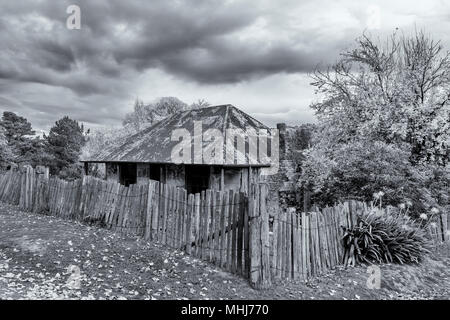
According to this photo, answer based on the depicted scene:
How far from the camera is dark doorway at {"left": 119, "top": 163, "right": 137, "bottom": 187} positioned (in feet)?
53.8

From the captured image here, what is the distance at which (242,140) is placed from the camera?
1425 centimetres

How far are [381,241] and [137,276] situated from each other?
5.66 meters

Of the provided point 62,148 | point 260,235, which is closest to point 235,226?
point 260,235

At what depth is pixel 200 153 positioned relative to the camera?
13.2 meters

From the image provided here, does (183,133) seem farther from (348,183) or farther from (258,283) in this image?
(258,283)

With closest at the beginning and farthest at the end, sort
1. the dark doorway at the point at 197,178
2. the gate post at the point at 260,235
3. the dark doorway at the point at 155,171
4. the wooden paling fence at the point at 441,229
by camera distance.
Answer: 1. the gate post at the point at 260,235
2. the wooden paling fence at the point at 441,229
3. the dark doorway at the point at 197,178
4. the dark doorway at the point at 155,171

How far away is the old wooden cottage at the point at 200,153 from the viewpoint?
42.8ft

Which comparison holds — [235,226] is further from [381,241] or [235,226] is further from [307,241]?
[381,241]

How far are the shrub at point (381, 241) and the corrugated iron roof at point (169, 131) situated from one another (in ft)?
19.6

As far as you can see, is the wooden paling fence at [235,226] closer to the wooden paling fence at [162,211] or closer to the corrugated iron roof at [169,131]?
the wooden paling fence at [162,211]

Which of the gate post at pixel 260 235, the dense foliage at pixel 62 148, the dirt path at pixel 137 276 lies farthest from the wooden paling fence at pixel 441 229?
the dense foliage at pixel 62 148
